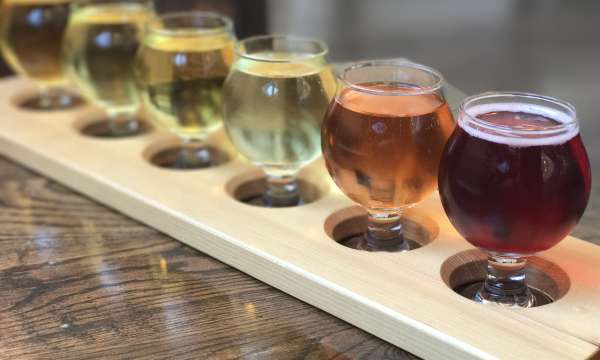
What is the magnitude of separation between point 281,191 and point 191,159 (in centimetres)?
15

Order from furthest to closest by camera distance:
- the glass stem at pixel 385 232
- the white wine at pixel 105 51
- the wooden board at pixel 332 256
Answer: the white wine at pixel 105 51, the glass stem at pixel 385 232, the wooden board at pixel 332 256

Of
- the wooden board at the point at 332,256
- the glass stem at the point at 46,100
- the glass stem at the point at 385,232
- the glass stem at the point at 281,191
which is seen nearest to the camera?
the wooden board at the point at 332,256

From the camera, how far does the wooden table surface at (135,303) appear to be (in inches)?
25.9

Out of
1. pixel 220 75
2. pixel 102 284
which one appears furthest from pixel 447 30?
pixel 102 284

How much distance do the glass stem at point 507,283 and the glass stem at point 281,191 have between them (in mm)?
248

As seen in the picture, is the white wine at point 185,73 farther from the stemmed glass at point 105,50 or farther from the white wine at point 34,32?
the white wine at point 34,32

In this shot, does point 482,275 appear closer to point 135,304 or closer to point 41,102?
point 135,304

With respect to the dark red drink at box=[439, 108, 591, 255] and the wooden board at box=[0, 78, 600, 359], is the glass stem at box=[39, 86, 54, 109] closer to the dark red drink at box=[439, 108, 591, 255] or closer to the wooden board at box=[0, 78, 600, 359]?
the wooden board at box=[0, 78, 600, 359]

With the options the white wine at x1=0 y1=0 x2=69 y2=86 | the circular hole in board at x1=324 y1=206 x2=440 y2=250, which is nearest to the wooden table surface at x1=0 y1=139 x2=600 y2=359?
the circular hole in board at x1=324 y1=206 x2=440 y2=250

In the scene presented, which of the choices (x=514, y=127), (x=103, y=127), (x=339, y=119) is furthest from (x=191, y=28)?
(x=514, y=127)

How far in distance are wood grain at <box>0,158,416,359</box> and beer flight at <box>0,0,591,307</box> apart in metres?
0.12

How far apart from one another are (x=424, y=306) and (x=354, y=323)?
0.20 feet

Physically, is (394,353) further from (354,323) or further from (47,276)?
(47,276)

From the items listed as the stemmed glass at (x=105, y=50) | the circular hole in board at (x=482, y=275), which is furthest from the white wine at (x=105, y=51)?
the circular hole in board at (x=482, y=275)
